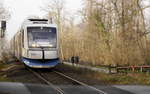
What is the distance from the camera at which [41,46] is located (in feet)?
80.0

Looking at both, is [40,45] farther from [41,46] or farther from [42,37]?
[42,37]

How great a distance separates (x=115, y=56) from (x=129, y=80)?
38.4ft

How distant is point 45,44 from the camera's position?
80.4 feet

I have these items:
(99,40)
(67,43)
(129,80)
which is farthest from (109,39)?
(67,43)

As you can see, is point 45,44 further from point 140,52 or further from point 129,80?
point 140,52

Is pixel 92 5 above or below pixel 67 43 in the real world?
above

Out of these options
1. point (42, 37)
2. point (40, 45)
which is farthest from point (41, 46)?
point (42, 37)

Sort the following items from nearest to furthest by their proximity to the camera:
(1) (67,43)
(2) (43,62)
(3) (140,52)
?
(2) (43,62) < (3) (140,52) < (1) (67,43)

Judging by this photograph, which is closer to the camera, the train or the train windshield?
the train

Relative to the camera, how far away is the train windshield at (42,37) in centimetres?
2448

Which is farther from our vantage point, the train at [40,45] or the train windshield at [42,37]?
the train windshield at [42,37]

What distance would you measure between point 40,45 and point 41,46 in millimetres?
113

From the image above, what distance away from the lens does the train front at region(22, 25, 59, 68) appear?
79.2 ft

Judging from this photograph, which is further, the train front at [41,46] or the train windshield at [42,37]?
the train windshield at [42,37]
